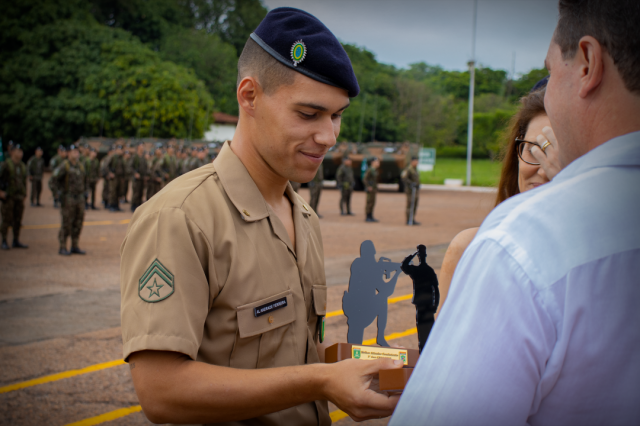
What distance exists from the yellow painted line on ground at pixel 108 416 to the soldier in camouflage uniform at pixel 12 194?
7223mm

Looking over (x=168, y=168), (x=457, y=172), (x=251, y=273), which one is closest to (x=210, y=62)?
(x=457, y=172)

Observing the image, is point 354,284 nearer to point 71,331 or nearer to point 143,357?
point 143,357

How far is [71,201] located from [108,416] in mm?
6868

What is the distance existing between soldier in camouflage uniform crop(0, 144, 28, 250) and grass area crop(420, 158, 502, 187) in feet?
81.6

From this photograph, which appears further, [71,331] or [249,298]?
→ [71,331]

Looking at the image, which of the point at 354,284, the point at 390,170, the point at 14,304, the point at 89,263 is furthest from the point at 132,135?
the point at 354,284

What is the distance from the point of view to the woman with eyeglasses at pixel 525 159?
5.41ft

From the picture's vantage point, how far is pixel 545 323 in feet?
2.33

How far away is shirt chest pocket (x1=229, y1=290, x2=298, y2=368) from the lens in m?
1.33

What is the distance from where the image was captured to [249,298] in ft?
4.39

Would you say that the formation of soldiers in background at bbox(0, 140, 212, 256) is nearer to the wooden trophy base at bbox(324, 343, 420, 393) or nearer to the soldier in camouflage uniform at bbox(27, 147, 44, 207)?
the soldier in camouflage uniform at bbox(27, 147, 44, 207)

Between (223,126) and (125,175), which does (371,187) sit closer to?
(125,175)

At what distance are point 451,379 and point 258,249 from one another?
776mm

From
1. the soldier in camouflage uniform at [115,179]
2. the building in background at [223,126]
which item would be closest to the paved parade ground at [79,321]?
the soldier in camouflage uniform at [115,179]
